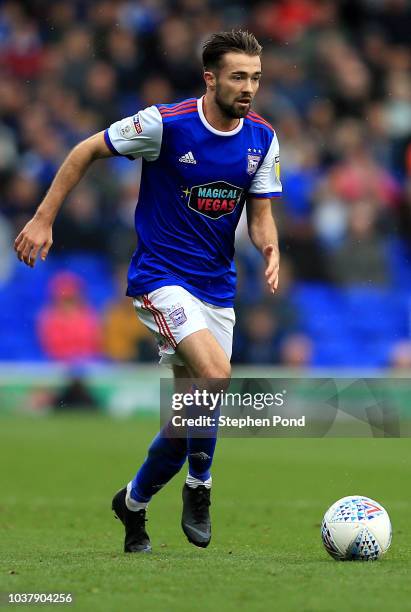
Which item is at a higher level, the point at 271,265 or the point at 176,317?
the point at 271,265

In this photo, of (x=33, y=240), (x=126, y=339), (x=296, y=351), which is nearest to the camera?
(x=33, y=240)

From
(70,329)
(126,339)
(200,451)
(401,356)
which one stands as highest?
(200,451)

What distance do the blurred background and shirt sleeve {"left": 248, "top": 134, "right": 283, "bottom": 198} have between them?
9573 mm

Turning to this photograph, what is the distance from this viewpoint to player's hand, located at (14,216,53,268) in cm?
614

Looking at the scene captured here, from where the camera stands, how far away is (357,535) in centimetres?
600

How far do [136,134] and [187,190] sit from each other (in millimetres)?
389

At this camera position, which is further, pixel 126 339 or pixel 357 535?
pixel 126 339

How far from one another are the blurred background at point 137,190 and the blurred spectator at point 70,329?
0.08 ft

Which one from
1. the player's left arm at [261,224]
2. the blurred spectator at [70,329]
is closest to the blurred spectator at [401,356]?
the blurred spectator at [70,329]

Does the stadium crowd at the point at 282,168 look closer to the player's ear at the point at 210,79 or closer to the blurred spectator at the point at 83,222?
the blurred spectator at the point at 83,222

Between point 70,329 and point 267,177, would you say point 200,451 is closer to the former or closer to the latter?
point 267,177

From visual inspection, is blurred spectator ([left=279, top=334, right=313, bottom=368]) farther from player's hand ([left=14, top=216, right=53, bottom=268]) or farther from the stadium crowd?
player's hand ([left=14, top=216, right=53, bottom=268])

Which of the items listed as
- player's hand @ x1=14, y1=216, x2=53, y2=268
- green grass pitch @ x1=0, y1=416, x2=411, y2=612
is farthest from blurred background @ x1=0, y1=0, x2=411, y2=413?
player's hand @ x1=14, y1=216, x2=53, y2=268

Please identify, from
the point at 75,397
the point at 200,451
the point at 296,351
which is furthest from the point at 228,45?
the point at 75,397
